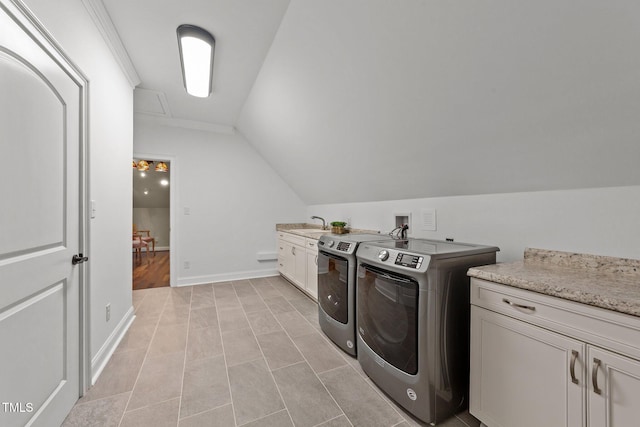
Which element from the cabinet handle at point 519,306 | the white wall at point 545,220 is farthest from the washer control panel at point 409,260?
the white wall at point 545,220

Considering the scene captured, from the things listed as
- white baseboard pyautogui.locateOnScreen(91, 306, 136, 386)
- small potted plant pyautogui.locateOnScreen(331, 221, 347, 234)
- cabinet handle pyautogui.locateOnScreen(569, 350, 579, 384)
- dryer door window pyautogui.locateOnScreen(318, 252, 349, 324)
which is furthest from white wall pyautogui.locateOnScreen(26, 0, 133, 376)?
cabinet handle pyautogui.locateOnScreen(569, 350, 579, 384)

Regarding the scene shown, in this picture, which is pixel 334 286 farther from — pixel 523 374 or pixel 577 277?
pixel 577 277

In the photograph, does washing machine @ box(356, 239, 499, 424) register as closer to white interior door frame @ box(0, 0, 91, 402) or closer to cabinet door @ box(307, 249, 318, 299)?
cabinet door @ box(307, 249, 318, 299)

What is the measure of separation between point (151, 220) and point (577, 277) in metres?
9.45

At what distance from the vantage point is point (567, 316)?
973mm

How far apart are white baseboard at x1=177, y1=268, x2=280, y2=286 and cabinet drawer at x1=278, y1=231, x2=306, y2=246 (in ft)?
2.32

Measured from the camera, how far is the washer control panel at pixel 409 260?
134 cm

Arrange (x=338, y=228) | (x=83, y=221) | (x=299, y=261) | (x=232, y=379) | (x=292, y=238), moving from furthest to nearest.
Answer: (x=292, y=238)
(x=299, y=261)
(x=338, y=228)
(x=232, y=379)
(x=83, y=221)

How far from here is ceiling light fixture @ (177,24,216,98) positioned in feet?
6.61

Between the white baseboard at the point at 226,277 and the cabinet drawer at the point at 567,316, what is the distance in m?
3.65

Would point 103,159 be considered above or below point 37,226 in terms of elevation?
above

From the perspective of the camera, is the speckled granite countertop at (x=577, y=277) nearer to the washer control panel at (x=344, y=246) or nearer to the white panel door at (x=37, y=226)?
the washer control panel at (x=344, y=246)

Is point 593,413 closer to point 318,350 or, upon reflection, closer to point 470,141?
point 470,141

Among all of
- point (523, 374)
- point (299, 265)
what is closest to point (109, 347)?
point (299, 265)
